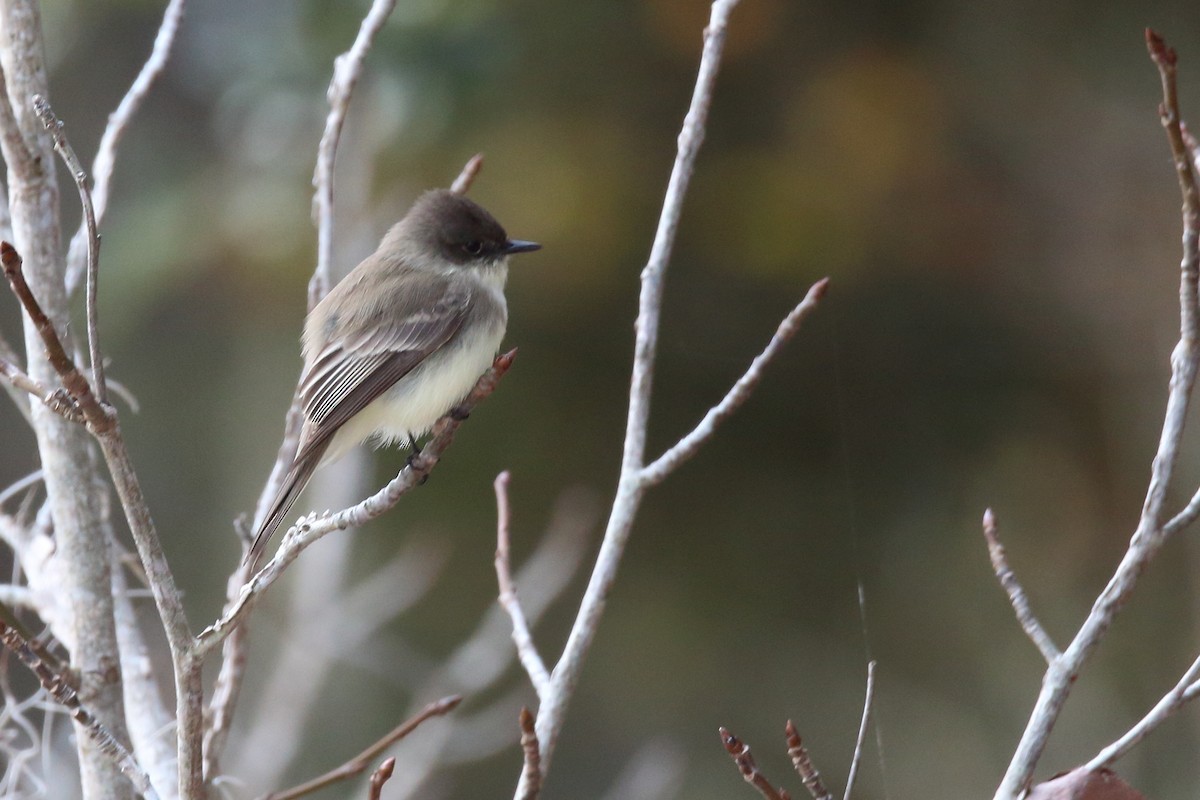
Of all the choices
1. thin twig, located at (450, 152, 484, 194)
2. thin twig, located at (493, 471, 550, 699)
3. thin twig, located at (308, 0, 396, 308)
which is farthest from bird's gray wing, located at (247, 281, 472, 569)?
thin twig, located at (493, 471, 550, 699)

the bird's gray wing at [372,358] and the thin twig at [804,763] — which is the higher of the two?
the bird's gray wing at [372,358]

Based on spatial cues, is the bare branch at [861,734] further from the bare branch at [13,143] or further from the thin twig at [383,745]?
the bare branch at [13,143]

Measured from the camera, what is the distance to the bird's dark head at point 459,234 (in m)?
3.45

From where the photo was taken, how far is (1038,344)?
19.7 ft

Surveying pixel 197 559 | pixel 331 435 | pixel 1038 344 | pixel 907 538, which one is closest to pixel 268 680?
A: pixel 197 559

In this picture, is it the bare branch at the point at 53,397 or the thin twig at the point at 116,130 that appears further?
the thin twig at the point at 116,130

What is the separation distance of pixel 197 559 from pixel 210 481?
527 mm

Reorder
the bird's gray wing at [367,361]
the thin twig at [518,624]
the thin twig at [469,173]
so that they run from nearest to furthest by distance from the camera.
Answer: the thin twig at [518,624], the thin twig at [469,173], the bird's gray wing at [367,361]

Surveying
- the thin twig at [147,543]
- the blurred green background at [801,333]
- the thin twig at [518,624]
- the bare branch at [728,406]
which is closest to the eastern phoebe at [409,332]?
the thin twig at [518,624]

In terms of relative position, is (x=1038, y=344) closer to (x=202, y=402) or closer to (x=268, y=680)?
(x=268, y=680)

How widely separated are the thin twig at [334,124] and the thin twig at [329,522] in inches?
17.5

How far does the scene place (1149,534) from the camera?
1.68 m

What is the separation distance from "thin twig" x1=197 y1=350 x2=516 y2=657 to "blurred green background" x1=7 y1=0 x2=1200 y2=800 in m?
3.08

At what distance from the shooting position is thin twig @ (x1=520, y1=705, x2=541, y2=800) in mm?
1569
